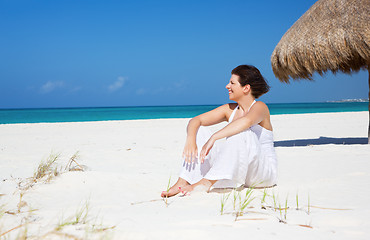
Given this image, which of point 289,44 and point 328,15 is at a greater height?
point 328,15

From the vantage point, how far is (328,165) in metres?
3.68

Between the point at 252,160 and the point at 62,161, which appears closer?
the point at 252,160

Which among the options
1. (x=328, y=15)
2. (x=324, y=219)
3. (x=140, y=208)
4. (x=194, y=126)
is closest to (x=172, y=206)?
(x=140, y=208)

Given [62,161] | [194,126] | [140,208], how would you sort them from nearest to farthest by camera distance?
[140,208], [194,126], [62,161]

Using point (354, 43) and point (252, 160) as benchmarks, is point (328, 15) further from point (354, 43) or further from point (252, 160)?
point (252, 160)

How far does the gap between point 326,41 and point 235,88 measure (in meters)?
3.22

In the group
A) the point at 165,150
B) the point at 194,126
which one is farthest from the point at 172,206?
the point at 165,150

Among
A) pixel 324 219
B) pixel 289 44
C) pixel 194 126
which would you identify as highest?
pixel 289 44

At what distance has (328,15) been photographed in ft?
17.5

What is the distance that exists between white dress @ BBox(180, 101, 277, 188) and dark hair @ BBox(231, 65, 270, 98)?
0.31 m

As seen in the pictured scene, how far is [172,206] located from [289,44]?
4.35 meters

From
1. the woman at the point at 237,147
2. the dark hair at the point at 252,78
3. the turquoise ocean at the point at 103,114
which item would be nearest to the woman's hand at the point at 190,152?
the woman at the point at 237,147

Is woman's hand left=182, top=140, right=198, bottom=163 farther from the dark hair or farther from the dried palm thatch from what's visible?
the dried palm thatch

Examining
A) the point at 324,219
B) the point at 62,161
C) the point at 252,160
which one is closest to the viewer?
the point at 324,219
